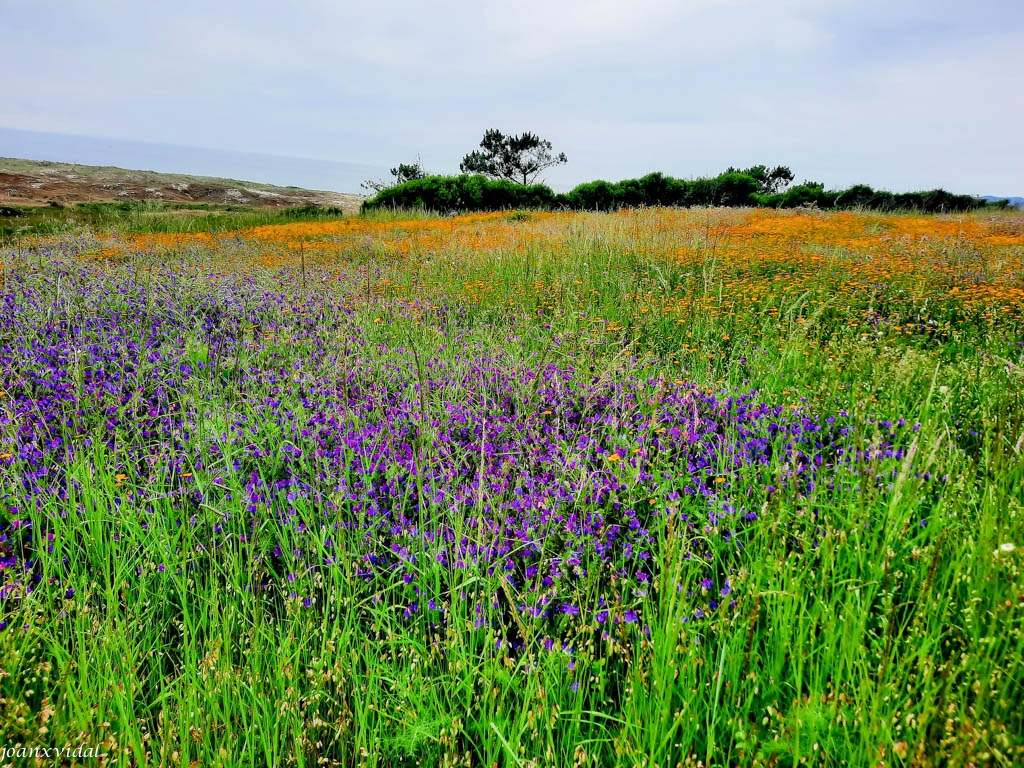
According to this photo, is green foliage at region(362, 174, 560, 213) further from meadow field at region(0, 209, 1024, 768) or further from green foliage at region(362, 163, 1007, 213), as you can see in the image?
meadow field at region(0, 209, 1024, 768)

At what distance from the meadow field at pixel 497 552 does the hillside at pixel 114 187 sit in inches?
1213

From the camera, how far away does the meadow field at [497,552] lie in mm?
1399

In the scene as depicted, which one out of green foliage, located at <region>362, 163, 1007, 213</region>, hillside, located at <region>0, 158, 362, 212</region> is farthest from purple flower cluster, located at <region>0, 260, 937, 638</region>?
hillside, located at <region>0, 158, 362, 212</region>

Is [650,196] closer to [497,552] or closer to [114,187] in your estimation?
[497,552]

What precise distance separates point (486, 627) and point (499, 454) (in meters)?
0.94

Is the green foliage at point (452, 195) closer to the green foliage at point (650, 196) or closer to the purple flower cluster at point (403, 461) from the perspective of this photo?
the green foliage at point (650, 196)

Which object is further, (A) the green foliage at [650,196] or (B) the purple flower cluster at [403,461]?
(A) the green foliage at [650,196]

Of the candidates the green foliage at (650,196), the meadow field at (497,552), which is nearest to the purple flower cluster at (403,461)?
the meadow field at (497,552)

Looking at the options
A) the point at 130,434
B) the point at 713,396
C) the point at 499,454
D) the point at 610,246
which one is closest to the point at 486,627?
the point at 499,454

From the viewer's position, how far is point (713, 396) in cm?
303

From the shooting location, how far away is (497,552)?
6.25 feet

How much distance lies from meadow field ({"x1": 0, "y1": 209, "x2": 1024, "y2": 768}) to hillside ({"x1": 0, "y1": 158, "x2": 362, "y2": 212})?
30.8m

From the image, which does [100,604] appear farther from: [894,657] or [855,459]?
[855,459]

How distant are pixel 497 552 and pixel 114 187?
50.0 m
